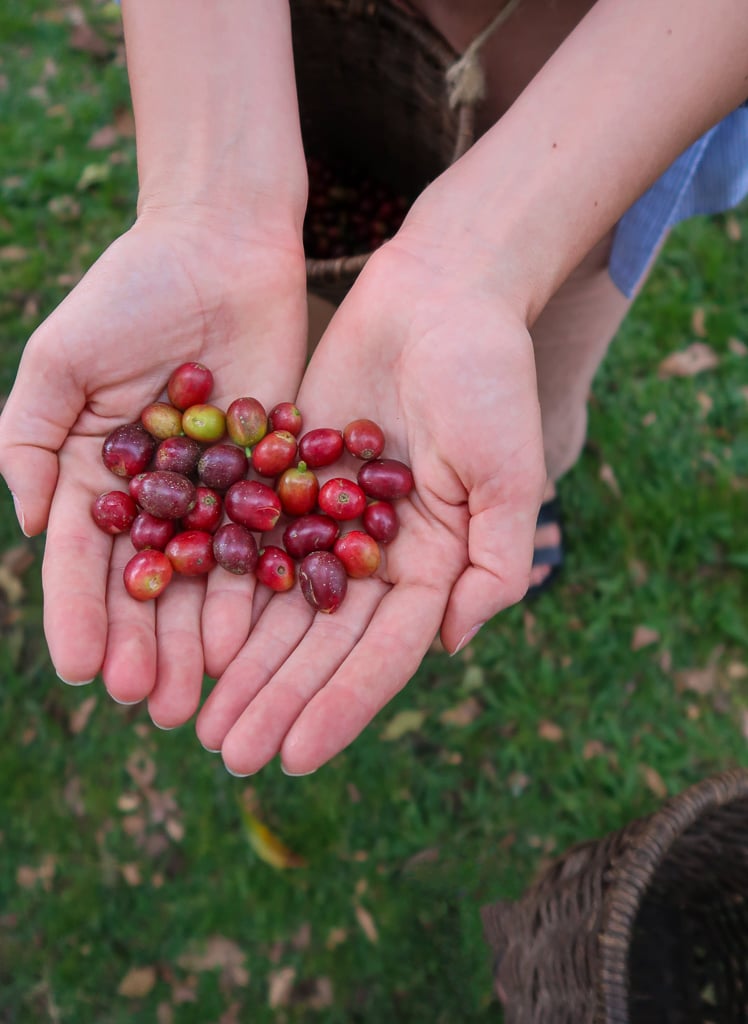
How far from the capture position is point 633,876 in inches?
109

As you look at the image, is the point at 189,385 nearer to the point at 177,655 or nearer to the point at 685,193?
the point at 177,655

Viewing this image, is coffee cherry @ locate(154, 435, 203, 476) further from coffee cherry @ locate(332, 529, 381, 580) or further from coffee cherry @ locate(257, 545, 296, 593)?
coffee cherry @ locate(332, 529, 381, 580)

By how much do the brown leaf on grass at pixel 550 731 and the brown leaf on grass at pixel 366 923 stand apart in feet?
4.00

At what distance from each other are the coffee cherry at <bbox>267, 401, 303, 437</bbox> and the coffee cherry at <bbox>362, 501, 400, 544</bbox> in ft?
1.36

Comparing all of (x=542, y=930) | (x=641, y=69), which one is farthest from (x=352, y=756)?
(x=641, y=69)

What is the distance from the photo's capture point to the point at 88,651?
250 cm

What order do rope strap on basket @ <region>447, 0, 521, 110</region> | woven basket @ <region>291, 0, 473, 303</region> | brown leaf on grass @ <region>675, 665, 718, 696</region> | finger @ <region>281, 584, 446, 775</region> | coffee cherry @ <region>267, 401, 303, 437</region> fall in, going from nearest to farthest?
finger @ <region>281, 584, 446, 775</region> < rope strap on basket @ <region>447, 0, 521, 110</region> < coffee cherry @ <region>267, 401, 303, 437</region> < woven basket @ <region>291, 0, 473, 303</region> < brown leaf on grass @ <region>675, 665, 718, 696</region>

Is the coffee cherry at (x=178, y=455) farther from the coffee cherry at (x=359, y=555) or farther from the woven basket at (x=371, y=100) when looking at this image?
the woven basket at (x=371, y=100)

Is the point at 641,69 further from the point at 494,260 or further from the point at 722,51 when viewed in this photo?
the point at 494,260

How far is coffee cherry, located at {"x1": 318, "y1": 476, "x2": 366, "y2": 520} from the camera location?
301cm

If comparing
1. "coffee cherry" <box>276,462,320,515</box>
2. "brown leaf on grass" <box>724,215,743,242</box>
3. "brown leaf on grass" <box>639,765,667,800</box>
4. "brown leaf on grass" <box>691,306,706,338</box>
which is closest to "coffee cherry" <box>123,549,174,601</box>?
"coffee cherry" <box>276,462,320,515</box>

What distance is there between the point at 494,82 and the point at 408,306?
3.80ft

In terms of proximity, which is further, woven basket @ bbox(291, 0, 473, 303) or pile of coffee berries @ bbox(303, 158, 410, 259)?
pile of coffee berries @ bbox(303, 158, 410, 259)

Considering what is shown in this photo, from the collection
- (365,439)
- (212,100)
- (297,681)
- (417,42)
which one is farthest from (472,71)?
(297,681)
